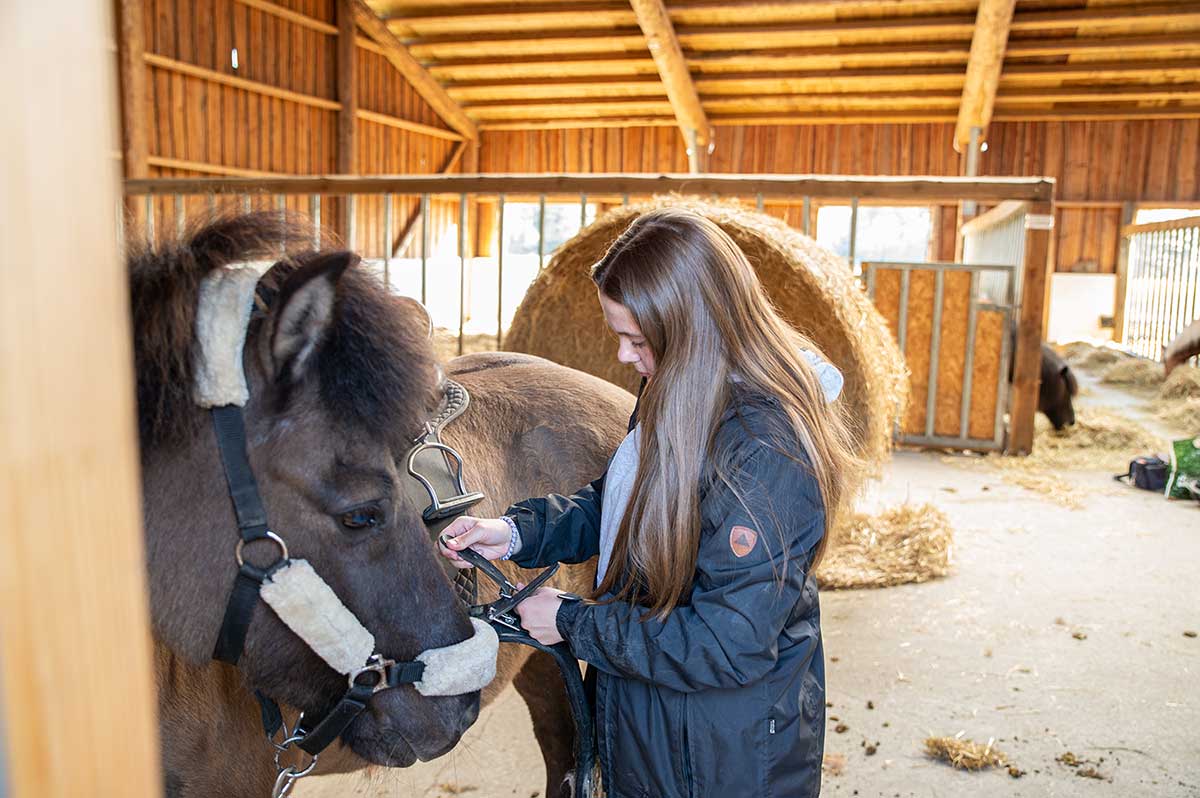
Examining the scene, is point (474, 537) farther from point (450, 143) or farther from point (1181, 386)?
point (450, 143)

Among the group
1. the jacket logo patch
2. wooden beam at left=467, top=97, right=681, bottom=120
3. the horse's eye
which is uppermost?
wooden beam at left=467, top=97, right=681, bottom=120

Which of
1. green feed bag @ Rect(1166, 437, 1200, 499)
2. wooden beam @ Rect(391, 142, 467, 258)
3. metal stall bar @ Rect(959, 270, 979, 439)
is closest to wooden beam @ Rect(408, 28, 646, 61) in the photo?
wooden beam @ Rect(391, 142, 467, 258)

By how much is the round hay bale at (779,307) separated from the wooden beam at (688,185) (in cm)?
74

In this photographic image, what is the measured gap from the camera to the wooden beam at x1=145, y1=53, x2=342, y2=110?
34.7ft

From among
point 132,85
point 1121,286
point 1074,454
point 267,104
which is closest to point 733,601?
point 1074,454

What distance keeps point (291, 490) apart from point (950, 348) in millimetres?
5975

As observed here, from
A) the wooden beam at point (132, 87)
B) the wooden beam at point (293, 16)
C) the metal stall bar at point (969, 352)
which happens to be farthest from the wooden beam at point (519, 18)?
the metal stall bar at point (969, 352)

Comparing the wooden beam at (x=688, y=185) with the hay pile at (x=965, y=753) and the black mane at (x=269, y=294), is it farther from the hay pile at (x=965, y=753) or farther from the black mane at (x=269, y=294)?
the black mane at (x=269, y=294)

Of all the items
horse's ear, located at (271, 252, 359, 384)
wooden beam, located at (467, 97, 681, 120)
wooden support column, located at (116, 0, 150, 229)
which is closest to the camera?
horse's ear, located at (271, 252, 359, 384)

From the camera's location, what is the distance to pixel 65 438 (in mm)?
450

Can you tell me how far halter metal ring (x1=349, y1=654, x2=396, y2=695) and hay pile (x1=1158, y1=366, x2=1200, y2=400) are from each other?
907 cm

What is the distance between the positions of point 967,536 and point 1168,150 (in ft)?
39.5

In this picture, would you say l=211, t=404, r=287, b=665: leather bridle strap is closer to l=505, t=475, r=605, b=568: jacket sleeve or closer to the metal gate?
l=505, t=475, r=605, b=568: jacket sleeve

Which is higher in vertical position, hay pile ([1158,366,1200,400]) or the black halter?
the black halter
